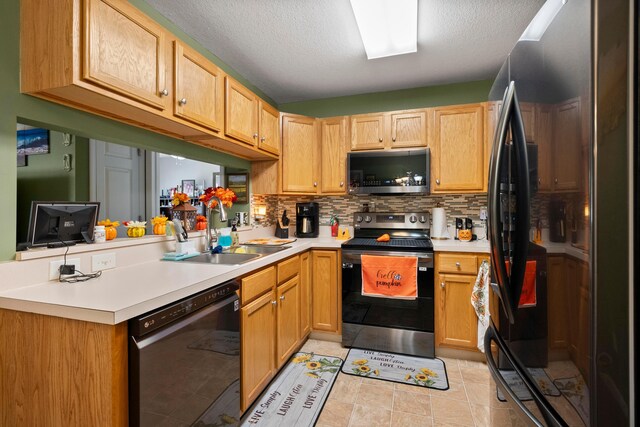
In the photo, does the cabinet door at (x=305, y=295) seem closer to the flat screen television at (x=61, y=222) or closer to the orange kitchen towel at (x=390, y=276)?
the orange kitchen towel at (x=390, y=276)

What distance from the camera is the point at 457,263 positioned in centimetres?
246

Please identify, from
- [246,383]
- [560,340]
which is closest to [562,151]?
[560,340]

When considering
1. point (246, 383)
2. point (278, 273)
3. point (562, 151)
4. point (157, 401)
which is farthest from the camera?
point (278, 273)

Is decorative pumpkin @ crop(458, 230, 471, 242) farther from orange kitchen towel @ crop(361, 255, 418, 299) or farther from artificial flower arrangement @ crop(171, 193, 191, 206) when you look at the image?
artificial flower arrangement @ crop(171, 193, 191, 206)

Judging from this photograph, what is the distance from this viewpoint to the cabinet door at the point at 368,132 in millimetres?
2992

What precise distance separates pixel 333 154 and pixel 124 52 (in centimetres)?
202

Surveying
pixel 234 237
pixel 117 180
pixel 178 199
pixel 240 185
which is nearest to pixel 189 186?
pixel 117 180

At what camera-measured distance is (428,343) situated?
8.19 feet

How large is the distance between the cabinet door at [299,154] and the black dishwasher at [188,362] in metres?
1.69

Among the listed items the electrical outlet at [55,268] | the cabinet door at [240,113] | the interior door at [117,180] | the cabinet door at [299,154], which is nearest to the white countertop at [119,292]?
the electrical outlet at [55,268]

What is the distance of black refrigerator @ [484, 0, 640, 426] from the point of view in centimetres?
51

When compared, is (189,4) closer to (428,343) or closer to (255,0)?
(255,0)

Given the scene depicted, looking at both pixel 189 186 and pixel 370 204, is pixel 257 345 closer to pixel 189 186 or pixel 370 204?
pixel 370 204

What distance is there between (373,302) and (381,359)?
0.45 m
